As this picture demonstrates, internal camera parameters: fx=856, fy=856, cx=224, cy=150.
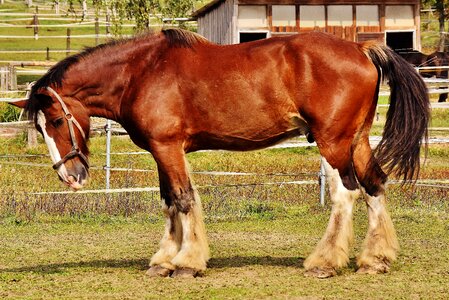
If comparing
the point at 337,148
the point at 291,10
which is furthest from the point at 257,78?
the point at 291,10

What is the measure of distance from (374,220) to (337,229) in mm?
431

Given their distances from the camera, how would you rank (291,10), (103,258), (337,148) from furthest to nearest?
(291,10)
(103,258)
(337,148)

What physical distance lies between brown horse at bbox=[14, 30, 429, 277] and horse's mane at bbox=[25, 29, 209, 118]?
0.04ft

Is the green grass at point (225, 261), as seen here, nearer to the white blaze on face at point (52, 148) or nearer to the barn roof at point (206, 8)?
the white blaze on face at point (52, 148)

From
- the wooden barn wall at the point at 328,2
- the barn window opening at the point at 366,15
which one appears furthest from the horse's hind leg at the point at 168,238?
the barn window opening at the point at 366,15

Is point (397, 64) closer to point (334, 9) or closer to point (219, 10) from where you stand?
point (334, 9)

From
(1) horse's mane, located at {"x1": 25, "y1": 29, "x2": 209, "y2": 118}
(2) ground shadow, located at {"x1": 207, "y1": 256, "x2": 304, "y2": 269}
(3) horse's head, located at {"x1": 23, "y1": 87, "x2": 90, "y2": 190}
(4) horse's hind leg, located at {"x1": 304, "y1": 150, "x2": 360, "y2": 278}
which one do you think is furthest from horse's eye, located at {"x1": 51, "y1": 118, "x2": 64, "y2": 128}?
(4) horse's hind leg, located at {"x1": 304, "y1": 150, "x2": 360, "y2": 278}

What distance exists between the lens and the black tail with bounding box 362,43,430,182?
305 inches

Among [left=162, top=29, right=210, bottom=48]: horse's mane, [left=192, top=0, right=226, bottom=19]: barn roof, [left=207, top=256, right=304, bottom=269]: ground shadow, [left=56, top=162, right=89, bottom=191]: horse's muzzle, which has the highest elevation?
[left=192, top=0, right=226, bottom=19]: barn roof

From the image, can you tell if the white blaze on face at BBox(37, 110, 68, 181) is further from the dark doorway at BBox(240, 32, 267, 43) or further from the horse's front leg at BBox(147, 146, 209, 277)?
the dark doorway at BBox(240, 32, 267, 43)

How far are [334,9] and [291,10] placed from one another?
5.22 ft

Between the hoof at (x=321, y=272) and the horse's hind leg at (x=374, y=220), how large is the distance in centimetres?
33

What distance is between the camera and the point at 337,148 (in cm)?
767

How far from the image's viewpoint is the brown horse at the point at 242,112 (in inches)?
302
